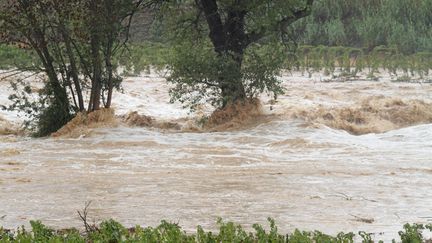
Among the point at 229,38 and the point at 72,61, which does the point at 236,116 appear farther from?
the point at 72,61

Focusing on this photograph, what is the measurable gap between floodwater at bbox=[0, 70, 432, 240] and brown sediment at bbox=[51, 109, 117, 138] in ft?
→ 1.06

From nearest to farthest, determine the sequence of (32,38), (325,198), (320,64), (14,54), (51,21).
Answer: (325,198), (51,21), (32,38), (14,54), (320,64)

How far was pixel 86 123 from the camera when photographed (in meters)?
→ 15.1

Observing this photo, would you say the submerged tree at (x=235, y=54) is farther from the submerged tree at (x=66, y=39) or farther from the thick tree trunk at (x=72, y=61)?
the thick tree trunk at (x=72, y=61)

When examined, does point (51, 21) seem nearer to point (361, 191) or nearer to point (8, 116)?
point (8, 116)

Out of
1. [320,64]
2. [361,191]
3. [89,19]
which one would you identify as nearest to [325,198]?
[361,191]

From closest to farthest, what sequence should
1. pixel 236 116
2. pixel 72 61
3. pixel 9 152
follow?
pixel 9 152, pixel 72 61, pixel 236 116

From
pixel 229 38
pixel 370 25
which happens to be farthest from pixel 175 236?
pixel 370 25

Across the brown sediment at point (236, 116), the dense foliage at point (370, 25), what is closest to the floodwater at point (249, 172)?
the brown sediment at point (236, 116)

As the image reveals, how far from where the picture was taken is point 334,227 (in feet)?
21.9

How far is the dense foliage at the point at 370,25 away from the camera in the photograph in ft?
86.1

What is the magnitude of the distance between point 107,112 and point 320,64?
10702mm

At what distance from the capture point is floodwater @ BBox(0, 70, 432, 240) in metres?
7.30

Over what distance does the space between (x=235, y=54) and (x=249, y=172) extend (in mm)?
5778
